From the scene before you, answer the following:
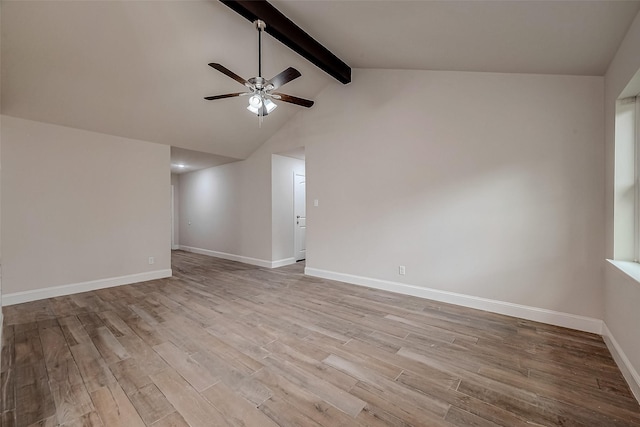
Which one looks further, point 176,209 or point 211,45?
point 176,209

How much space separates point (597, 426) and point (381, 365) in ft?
4.08

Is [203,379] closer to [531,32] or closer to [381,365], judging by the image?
[381,365]

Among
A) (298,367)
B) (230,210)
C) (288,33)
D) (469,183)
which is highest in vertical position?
(288,33)

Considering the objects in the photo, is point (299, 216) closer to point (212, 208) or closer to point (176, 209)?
point (212, 208)

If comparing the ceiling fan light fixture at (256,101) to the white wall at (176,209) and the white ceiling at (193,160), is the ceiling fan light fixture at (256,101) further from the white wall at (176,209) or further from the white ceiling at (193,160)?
the white wall at (176,209)

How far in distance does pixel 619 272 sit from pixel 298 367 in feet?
8.79

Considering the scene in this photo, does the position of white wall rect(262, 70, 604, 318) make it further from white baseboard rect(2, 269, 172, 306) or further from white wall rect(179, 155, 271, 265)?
white baseboard rect(2, 269, 172, 306)

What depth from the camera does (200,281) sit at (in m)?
4.50

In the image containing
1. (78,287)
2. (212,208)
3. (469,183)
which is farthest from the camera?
(212,208)

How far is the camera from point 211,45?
123 inches

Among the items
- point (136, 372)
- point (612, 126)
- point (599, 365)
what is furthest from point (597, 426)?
point (136, 372)

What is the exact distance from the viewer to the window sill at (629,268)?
6.23ft

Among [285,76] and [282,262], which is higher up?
[285,76]

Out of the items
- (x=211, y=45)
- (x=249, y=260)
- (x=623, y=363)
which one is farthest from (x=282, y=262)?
(x=623, y=363)
